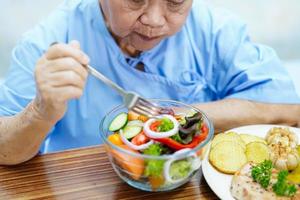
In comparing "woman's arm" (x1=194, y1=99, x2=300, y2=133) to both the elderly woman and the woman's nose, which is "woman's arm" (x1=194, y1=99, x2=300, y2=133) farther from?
the woman's nose

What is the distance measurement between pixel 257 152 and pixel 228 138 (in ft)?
0.28

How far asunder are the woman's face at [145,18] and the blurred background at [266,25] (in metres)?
1.27

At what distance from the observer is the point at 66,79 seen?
0.95 m

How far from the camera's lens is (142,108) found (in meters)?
1.02

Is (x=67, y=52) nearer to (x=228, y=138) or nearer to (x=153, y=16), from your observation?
(x=153, y=16)

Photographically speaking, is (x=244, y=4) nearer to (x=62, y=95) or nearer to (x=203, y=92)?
(x=203, y=92)

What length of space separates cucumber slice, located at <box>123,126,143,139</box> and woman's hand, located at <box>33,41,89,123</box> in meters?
0.14

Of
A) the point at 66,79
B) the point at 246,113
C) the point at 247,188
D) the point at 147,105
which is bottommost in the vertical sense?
the point at 246,113

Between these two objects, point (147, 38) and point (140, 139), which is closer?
point (140, 139)

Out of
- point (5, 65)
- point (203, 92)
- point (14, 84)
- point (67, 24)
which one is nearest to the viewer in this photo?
point (14, 84)

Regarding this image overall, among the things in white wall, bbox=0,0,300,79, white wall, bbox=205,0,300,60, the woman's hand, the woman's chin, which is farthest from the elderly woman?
white wall, bbox=205,0,300,60

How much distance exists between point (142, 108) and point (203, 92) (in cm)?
58

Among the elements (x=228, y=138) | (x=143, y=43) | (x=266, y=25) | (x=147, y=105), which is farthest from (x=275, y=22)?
(x=147, y=105)

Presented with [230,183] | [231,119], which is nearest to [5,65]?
[231,119]
